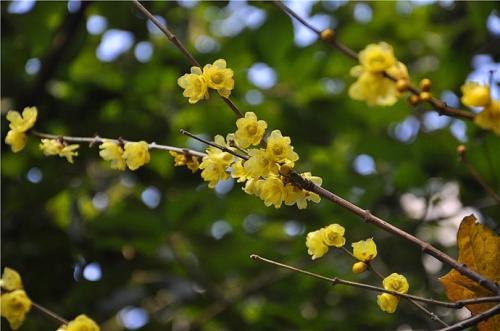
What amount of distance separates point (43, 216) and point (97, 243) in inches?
6.3

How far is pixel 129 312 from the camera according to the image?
64.9 inches

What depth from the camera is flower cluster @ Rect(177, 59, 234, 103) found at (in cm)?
71

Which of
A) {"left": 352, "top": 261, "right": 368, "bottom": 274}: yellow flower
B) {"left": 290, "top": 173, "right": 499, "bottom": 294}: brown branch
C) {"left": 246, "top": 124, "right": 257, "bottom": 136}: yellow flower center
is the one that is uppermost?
{"left": 246, "top": 124, "right": 257, "bottom": 136}: yellow flower center

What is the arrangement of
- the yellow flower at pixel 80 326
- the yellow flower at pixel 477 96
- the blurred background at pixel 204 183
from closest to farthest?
the yellow flower at pixel 477 96 < the yellow flower at pixel 80 326 < the blurred background at pixel 204 183

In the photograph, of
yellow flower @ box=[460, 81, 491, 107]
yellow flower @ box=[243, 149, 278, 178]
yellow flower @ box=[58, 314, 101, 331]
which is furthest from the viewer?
yellow flower @ box=[58, 314, 101, 331]

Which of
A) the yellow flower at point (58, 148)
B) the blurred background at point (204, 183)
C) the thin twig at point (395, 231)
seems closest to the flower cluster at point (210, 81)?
the thin twig at point (395, 231)

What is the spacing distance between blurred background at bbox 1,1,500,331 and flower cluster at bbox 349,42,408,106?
2.50 ft

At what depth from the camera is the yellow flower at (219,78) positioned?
2.32 feet

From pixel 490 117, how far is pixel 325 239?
0.22 meters

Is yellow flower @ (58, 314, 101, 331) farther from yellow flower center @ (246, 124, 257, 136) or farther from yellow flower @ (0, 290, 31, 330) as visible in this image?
yellow flower center @ (246, 124, 257, 136)

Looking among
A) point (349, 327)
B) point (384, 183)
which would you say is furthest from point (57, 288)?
point (384, 183)

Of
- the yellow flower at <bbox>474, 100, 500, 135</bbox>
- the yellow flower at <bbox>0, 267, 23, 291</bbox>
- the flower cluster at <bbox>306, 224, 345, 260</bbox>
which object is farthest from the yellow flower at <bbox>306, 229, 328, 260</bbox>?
the yellow flower at <bbox>0, 267, 23, 291</bbox>

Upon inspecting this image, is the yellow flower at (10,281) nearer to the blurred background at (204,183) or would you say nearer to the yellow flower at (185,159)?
the yellow flower at (185,159)

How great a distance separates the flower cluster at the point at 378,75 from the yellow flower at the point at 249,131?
114 millimetres
